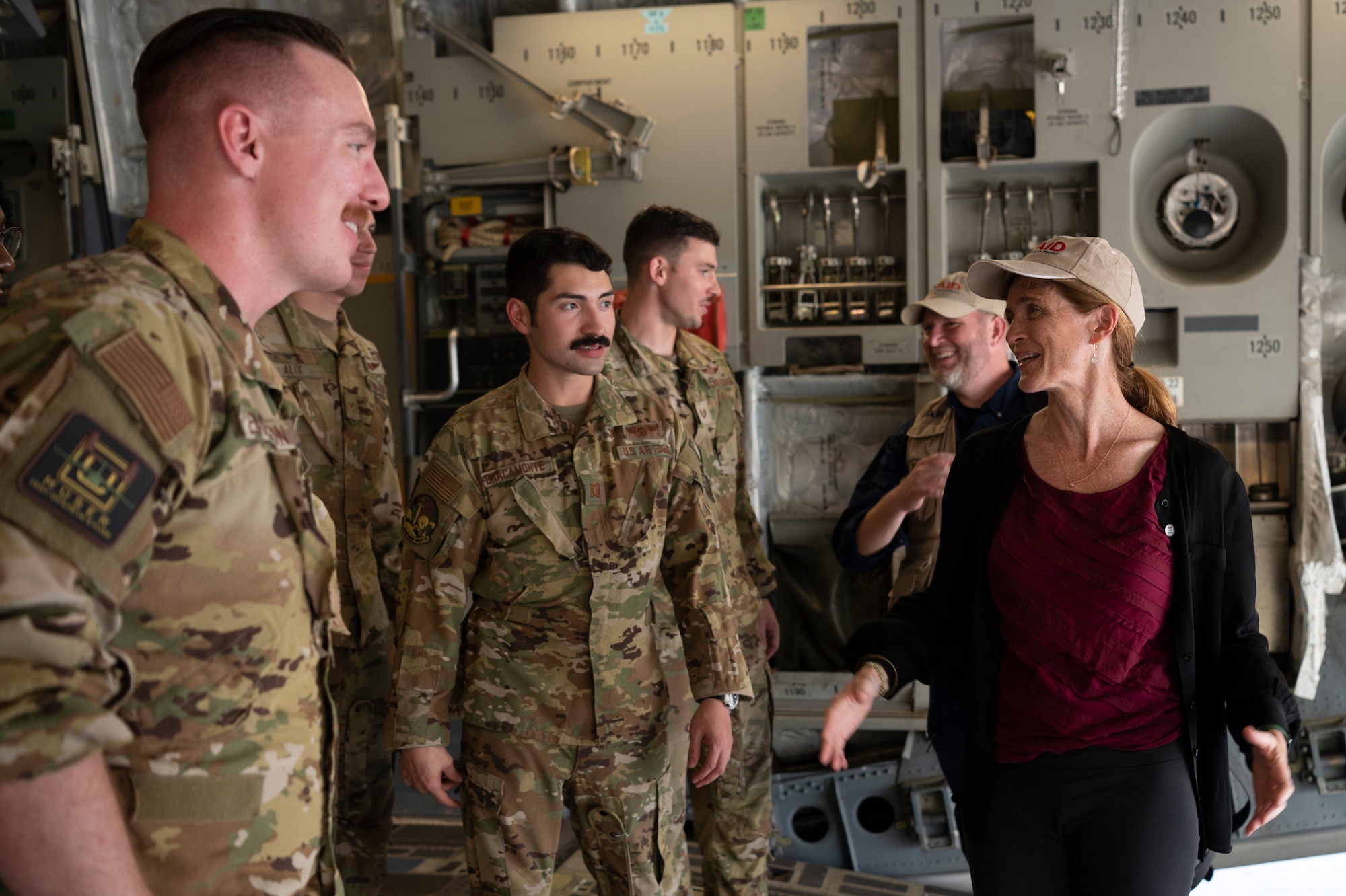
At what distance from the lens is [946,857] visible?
364 cm

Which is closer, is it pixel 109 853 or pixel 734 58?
pixel 109 853

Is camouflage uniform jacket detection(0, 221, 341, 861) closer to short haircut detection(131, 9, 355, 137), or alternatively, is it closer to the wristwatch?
short haircut detection(131, 9, 355, 137)

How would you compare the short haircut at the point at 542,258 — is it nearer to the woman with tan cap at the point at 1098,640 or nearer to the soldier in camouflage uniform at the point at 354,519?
the soldier in camouflage uniform at the point at 354,519

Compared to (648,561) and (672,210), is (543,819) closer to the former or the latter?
(648,561)

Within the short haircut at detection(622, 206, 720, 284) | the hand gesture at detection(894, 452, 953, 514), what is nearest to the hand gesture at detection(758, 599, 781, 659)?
the hand gesture at detection(894, 452, 953, 514)

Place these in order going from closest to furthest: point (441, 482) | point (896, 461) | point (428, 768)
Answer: point (428, 768) < point (441, 482) < point (896, 461)

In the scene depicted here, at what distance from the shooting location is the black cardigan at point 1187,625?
1.56m

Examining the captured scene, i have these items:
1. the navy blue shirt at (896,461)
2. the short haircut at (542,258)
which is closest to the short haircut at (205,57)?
the short haircut at (542,258)

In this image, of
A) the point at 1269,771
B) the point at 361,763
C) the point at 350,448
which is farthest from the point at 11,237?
the point at 1269,771

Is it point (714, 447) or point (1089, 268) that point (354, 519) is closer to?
point (714, 447)

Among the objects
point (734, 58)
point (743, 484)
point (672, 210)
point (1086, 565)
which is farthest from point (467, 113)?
point (1086, 565)

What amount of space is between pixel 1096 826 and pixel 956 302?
4.41 ft

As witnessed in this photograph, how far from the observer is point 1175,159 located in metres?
3.86

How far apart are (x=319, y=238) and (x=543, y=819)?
131 centimetres
